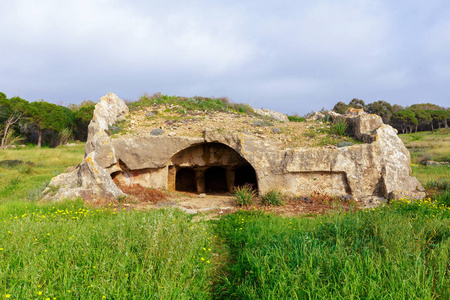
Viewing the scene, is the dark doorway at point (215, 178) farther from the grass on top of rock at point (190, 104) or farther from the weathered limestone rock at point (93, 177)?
the weathered limestone rock at point (93, 177)

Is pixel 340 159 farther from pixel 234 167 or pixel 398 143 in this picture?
pixel 234 167

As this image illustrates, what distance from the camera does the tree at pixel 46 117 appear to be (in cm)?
3380

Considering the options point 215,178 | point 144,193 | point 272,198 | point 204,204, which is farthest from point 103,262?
point 215,178

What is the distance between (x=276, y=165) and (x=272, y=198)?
5.16ft

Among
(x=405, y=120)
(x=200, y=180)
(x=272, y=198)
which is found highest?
(x=405, y=120)

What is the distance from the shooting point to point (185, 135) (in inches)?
504

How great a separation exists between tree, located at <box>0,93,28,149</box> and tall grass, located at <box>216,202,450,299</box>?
36307 mm

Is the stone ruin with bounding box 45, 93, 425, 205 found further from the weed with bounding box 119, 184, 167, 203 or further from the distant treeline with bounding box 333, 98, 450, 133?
the distant treeline with bounding box 333, 98, 450, 133

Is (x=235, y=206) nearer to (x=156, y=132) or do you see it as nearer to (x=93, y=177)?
(x=156, y=132)

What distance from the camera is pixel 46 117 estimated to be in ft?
113

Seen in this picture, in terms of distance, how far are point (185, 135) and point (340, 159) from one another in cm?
654

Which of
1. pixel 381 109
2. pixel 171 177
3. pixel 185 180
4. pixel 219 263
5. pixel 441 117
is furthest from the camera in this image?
pixel 381 109

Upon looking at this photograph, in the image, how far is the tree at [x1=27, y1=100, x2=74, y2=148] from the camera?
3380 cm

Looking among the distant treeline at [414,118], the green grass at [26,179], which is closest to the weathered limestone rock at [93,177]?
the green grass at [26,179]
